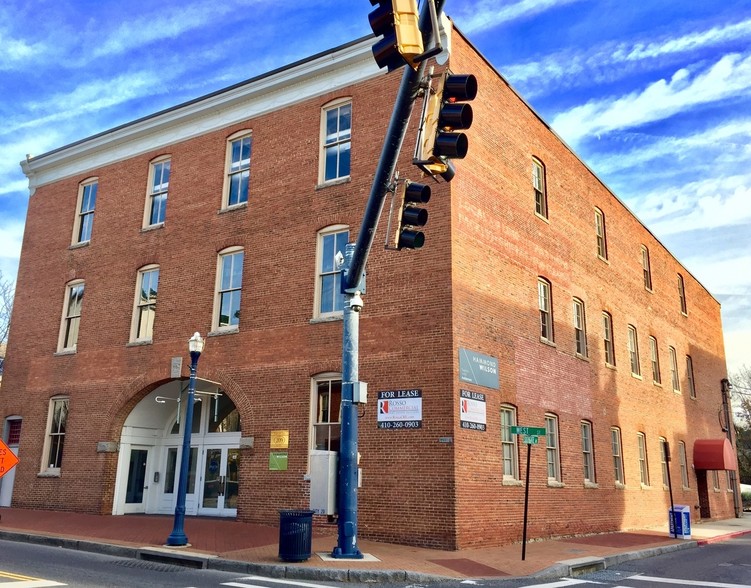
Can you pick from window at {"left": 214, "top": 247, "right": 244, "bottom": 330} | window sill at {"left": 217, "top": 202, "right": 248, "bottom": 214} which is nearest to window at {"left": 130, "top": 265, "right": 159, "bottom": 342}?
window at {"left": 214, "top": 247, "right": 244, "bottom": 330}

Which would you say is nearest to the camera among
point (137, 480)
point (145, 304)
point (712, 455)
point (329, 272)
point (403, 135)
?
point (403, 135)

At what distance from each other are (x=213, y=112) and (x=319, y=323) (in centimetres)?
834

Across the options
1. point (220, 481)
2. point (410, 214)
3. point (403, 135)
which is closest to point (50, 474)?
point (220, 481)

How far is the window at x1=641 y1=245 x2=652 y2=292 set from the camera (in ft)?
94.1

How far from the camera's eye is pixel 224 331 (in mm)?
19047

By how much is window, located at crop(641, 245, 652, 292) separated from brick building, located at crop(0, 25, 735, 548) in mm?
2567

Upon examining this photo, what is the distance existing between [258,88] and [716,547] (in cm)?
1813

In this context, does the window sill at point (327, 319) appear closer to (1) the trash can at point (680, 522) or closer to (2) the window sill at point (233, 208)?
(2) the window sill at point (233, 208)

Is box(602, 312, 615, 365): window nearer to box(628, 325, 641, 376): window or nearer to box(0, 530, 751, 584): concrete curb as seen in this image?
box(628, 325, 641, 376): window

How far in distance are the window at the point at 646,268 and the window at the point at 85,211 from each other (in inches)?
839

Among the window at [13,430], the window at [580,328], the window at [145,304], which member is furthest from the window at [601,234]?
the window at [13,430]

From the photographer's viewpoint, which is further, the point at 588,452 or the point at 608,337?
the point at 608,337

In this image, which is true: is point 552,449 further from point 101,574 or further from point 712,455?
point 712,455

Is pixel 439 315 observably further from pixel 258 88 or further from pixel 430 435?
pixel 258 88
